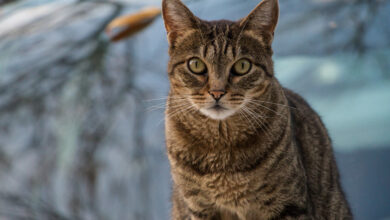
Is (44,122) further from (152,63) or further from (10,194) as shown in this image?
(152,63)

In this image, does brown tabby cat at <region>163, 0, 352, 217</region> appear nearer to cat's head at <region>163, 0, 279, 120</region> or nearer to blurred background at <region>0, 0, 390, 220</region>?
cat's head at <region>163, 0, 279, 120</region>

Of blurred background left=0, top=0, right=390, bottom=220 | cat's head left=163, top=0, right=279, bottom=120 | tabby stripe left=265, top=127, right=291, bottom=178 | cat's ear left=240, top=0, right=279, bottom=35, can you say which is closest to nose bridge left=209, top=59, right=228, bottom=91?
cat's head left=163, top=0, right=279, bottom=120

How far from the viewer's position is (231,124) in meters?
1.38

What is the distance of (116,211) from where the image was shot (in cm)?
226

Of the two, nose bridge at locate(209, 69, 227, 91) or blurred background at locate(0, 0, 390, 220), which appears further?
blurred background at locate(0, 0, 390, 220)

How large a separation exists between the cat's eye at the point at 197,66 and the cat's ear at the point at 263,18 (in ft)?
0.60

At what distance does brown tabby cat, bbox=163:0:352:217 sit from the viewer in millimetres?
1308

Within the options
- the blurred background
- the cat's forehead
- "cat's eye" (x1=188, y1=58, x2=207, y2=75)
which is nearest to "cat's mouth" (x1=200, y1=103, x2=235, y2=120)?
"cat's eye" (x1=188, y1=58, x2=207, y2=75)

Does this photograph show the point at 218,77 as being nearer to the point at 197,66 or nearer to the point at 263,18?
the point at 197,66

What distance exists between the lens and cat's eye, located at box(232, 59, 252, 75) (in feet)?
4.33

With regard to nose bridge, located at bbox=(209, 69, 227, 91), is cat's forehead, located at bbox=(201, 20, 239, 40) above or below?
above

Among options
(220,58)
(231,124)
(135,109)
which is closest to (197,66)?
(220,58)

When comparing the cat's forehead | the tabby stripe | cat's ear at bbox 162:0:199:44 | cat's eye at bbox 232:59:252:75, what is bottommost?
the tabby stripe

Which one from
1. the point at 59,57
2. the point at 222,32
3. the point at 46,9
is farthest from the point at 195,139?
the point at 46,9
